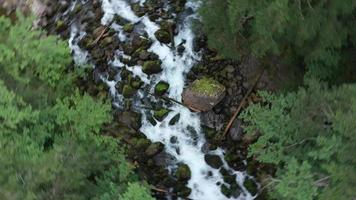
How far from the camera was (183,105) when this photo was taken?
692 centimetres

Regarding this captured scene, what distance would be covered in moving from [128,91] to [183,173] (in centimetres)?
138

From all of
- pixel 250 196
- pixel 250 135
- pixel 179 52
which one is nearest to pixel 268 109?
pixel 250 135

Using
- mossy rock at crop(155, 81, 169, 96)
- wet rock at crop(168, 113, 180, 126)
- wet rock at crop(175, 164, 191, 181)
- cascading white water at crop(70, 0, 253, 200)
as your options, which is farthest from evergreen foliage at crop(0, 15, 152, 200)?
mossy rock at crop(155, 81, 169, 96)

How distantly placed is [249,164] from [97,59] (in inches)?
103

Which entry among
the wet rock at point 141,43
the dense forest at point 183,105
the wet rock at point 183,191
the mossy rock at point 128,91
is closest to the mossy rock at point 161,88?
the dense forest at point 183,105

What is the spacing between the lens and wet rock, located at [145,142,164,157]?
6762 mm

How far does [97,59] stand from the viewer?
23.9 ft

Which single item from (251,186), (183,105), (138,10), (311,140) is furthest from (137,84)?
(311,140)

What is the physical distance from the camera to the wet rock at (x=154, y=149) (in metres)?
6.76

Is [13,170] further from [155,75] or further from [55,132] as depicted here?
[155,75]

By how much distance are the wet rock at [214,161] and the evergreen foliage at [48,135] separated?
99 centimetres

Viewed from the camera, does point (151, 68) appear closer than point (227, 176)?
No

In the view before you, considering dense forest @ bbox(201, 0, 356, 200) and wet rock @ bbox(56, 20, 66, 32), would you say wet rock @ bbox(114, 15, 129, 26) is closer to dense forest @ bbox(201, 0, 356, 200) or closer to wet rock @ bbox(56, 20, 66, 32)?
wet rock @ bbox(56, 20, 66, 32)

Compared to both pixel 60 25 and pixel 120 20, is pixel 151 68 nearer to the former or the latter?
pixel 120 20
